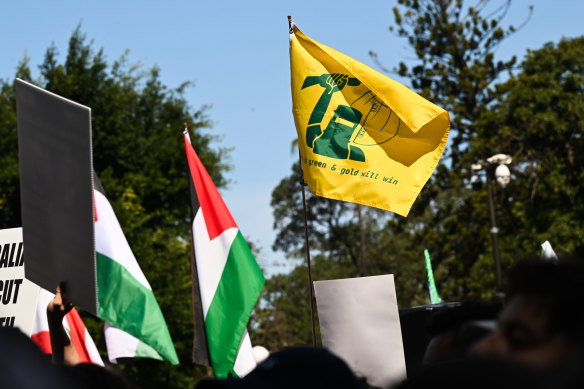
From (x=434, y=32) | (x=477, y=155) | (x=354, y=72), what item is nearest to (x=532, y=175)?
(x=477, y=155)

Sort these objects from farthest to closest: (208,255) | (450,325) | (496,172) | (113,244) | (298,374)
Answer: (496,172), (208,255), (113,244), (450,325), (298,374)

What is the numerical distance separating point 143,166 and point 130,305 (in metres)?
21.2

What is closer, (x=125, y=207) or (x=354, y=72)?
(x=354, y=72)

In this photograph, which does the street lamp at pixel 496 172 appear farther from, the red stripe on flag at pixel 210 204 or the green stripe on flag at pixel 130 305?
the green stripe on flag at pixel 130 305

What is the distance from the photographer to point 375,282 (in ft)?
19.1

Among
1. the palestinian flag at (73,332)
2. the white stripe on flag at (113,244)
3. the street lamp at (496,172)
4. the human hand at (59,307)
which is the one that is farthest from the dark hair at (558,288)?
the street lamp at (496,172)

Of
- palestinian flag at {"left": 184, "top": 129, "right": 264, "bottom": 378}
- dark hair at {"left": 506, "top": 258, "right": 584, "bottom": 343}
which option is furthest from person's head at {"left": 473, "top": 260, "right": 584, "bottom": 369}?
palestinian flag at {"left": 184, "top": 129, "right": 264, "bottom": 378}

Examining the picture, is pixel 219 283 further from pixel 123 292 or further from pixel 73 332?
pixel 73 332

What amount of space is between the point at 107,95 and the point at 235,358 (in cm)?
1987

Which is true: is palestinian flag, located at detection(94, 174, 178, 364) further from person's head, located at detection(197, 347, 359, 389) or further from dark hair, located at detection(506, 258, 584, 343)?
dark hair, located at detection(506, 258, 584, 343)

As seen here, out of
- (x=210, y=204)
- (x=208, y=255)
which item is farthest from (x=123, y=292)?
(x=210, y=204)

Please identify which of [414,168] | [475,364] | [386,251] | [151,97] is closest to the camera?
[475,364]

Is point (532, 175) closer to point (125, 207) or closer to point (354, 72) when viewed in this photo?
point (125, 207)

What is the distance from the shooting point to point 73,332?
20.8 feet
